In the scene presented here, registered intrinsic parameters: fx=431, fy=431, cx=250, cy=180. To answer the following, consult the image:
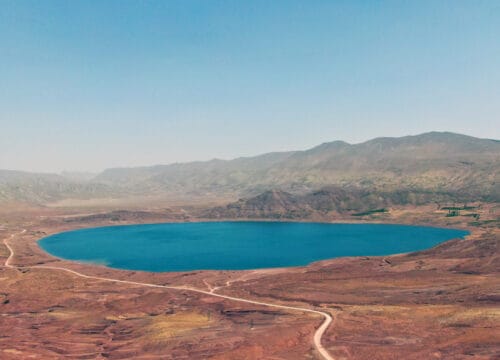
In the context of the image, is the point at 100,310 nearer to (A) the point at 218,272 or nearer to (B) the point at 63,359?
(B) the point at 63,359

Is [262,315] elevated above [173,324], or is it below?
above

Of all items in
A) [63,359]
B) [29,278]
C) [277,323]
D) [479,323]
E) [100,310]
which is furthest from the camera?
[29,278]

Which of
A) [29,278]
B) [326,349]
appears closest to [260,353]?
[326,349]

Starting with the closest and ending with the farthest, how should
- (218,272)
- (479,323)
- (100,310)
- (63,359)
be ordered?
(63,359) < (479,323) < (100,310) < (218,272)

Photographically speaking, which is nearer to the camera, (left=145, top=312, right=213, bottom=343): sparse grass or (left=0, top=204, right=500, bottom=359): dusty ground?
(left=0, top=204, right=500, bottom=359): dusty ground

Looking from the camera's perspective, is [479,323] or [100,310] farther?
[100,310]

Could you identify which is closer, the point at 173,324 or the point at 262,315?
the point at 173,324

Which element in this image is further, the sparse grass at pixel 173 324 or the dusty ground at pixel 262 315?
the sparse grass at pixel 173 324
